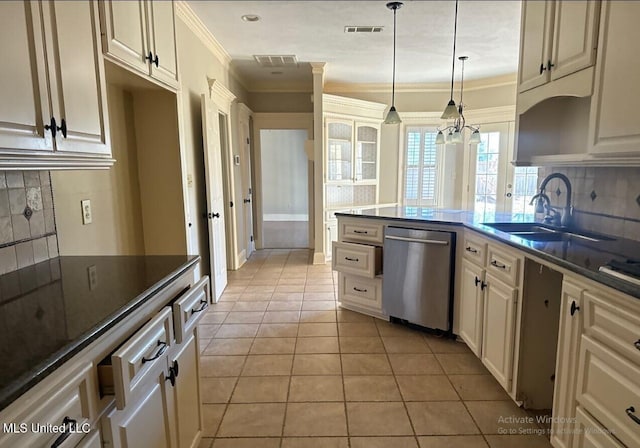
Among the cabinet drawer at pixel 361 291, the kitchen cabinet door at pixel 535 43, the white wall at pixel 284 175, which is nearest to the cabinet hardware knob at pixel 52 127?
the kitchen cabinet door at pixel 535 43

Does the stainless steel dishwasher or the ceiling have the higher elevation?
the ceiling

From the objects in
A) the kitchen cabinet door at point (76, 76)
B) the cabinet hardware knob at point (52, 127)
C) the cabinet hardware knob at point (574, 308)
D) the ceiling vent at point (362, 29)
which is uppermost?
the ceiling vent at point (362, 29)

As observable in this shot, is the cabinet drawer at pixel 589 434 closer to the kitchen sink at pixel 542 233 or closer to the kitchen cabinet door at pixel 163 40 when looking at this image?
the kitchen sink at pixel 542 233

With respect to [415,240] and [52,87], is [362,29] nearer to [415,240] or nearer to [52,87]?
[415,240]

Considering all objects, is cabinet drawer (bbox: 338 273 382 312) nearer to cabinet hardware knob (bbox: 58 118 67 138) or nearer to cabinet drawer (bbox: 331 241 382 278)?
cabinet drawer (bbox: 331 241 382 278)

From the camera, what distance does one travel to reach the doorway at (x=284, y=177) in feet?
27.2

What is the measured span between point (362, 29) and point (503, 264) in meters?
2.67

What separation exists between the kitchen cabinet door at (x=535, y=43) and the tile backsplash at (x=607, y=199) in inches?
25.2

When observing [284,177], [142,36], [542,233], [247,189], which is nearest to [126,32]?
[142,36]

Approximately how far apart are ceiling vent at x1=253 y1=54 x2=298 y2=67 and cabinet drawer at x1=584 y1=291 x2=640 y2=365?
4.05m

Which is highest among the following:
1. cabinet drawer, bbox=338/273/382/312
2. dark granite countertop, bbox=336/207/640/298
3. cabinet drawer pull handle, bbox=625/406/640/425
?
dark granite countertop, bbox=336/207/640/298

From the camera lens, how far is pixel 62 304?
3.79 ft

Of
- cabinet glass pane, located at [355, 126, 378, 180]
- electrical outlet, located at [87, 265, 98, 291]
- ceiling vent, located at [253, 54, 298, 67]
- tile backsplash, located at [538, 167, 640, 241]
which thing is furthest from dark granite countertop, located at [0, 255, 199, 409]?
cabinet glass pane, located at [355, 126, 378, 180]

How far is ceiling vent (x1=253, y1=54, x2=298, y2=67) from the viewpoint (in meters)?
4.46
